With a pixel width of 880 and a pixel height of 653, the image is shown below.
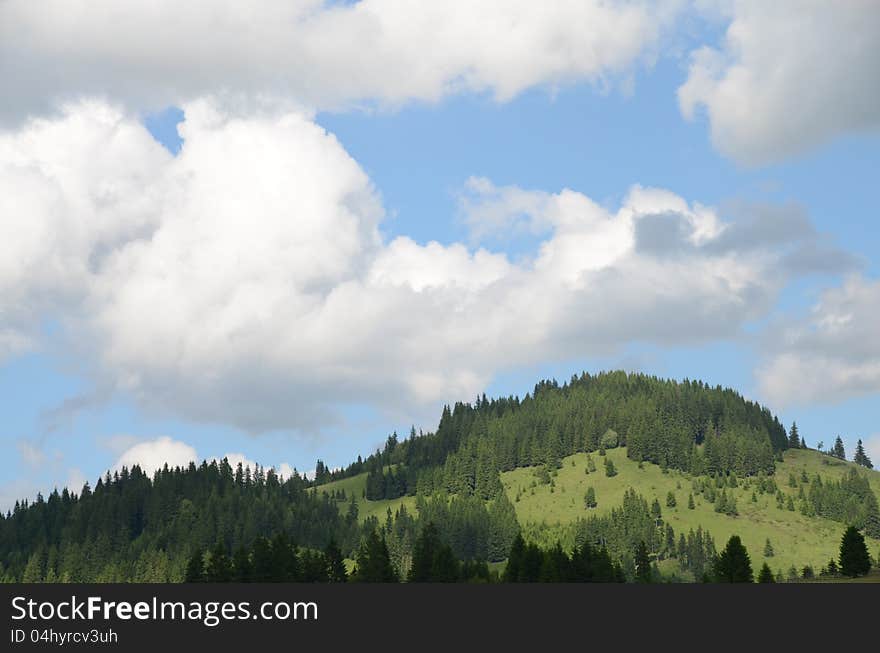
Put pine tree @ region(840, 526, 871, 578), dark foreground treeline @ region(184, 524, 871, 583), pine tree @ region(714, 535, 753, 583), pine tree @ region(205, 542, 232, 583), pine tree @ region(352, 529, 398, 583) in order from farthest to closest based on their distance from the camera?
pine tree @ region(205, 542, 232, 583), pine tree @ region(352, 529, 398, 583), dark foreground treeline @ region(184, 524, 871, 583), pine tree @ region(714, 535, 753, 583), pine tree @ region(840, 526, 871, 578)

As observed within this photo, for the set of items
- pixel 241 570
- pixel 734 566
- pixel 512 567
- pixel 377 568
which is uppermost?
pixel 241 570

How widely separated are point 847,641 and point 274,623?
45453 millimetres

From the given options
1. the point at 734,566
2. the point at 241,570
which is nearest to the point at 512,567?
the point at 734,566

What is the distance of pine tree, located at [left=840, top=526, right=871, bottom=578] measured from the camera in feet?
578

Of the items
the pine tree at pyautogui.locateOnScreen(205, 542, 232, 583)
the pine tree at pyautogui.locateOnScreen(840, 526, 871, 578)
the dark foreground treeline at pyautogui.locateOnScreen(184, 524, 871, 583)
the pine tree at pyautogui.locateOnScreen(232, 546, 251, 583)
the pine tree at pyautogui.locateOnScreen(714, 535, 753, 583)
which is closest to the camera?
the pine tree at pyautogui.locateOnScreen(840, 526, 871, 578)

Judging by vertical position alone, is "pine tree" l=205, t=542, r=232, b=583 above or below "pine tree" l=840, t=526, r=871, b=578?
above

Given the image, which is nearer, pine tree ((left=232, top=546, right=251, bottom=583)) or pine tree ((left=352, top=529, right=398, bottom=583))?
pine tree ((left=352, top=529, right=398, bottom=583))

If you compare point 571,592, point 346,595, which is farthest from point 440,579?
point 346,595

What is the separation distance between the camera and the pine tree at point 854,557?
176 m

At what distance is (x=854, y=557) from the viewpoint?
176 metres

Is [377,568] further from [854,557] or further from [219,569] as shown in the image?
[854,557]

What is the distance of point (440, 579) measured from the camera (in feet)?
617

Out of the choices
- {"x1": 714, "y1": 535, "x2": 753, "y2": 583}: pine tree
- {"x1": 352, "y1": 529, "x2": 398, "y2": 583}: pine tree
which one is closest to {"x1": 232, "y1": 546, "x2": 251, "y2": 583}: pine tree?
{"x1": 352, "y1": 529, "x2": 398, "y2": 583}: pine tree

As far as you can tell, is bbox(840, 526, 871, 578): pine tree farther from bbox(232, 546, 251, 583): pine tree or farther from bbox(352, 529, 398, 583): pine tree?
bbox(232, 546, 251, 583): pine tree
